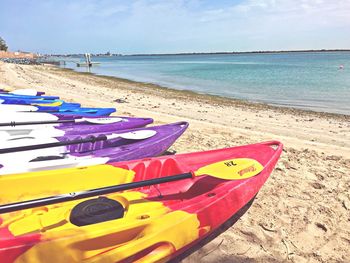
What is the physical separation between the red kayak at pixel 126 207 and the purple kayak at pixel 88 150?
1.71ft

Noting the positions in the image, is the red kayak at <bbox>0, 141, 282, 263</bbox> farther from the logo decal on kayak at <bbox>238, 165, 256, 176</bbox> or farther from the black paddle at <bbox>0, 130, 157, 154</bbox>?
the black paddle at <bbox>0, 130, 157, 154</bbox>

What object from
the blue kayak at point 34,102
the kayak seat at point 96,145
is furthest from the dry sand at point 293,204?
the blue kayak at point 34,102

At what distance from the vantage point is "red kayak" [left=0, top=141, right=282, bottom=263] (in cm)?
236

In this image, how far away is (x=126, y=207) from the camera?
3271 millimetres

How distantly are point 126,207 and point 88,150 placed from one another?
1889 mm

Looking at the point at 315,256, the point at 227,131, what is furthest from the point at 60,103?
the point at 315,256

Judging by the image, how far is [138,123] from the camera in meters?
6.07

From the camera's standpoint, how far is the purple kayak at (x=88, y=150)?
4.05 m

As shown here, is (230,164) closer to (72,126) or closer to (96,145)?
(96,145)

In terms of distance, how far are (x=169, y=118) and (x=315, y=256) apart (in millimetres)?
6442

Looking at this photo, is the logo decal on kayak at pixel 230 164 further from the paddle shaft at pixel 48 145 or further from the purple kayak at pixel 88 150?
the paddle shaft at pixel 48 145

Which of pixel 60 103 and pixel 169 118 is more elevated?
pixel 60 103

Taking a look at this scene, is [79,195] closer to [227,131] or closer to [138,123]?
[138,123]

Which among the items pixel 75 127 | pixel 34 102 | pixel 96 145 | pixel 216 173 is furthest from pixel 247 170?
pixel 34 102
